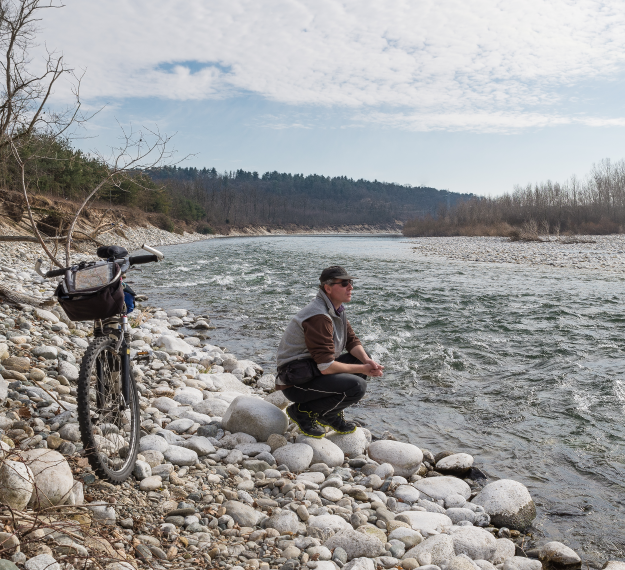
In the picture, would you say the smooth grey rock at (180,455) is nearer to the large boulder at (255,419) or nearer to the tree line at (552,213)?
the large boulder at (255,419)

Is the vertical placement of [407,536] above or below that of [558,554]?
above

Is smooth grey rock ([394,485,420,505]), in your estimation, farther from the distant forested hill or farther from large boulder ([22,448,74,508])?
the distant forested hill

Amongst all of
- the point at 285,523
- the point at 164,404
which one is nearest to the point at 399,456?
the point at 285,523

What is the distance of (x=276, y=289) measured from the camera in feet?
→ 53.3

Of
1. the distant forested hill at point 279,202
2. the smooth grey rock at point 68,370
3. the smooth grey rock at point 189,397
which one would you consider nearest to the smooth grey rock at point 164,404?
the smooth grey rock at point 189,397

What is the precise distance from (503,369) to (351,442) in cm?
387

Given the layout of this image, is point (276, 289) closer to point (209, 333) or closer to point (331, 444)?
point (209, 333)

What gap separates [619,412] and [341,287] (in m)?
4.13

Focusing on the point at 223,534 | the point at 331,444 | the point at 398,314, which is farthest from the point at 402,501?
the point at 398,314

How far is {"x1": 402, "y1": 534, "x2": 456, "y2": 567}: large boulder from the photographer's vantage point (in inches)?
123

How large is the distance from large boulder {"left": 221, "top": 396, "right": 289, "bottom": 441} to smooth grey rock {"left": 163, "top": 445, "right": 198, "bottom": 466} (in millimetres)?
736

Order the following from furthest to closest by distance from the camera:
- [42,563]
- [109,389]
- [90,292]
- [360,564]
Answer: [109,389] → [90,292] → [360,564] → [42,563]

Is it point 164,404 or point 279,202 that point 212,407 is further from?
point 279,202

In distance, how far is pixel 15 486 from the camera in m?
2.54
